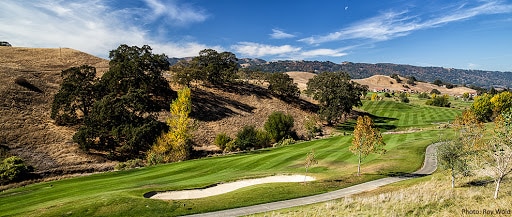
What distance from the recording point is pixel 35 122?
63781 millimetres

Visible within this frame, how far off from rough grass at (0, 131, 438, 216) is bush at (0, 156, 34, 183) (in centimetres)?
594

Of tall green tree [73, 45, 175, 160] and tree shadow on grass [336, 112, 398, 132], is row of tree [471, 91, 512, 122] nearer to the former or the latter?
tree shadow on grass [336, 112, 398, 132]

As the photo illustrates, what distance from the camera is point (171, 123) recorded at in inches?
2307

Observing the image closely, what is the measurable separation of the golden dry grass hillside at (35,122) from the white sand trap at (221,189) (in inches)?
1159

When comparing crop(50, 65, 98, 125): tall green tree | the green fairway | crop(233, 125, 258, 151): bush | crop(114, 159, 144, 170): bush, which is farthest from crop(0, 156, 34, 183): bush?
the green fairway

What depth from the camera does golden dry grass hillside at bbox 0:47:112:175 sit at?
178 ft

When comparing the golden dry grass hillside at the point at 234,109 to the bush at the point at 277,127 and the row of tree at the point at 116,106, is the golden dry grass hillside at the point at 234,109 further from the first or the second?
the row of tree at the point at 116,106

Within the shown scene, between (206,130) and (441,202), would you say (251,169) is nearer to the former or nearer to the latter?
(441,202)

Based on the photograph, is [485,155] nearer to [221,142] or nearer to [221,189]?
[221,189]

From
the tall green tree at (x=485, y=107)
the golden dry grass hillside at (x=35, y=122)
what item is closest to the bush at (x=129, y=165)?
the golden dry grass hillside at (x=35, y=122)

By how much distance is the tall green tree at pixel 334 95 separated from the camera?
3765 inches

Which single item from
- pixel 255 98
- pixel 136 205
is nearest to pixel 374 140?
pixel 136 205

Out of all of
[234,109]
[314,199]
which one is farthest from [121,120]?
[314,199]

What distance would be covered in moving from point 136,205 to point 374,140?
25316 millimetres
